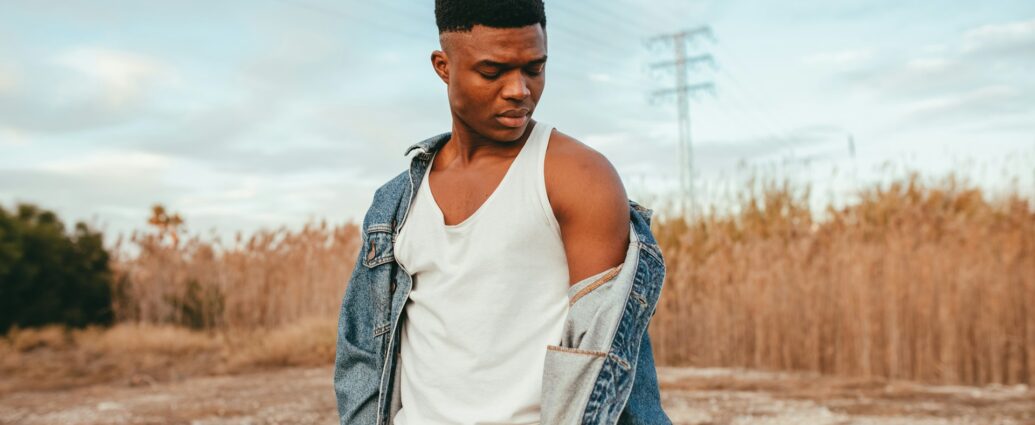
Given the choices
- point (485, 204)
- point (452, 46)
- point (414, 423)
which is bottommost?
point (414, 423)

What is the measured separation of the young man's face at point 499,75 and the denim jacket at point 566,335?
292 mm

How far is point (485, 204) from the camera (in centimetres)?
165

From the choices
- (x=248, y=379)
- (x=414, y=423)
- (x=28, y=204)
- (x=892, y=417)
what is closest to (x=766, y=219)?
(x=892, y=417)

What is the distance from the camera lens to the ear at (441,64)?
1741 mm

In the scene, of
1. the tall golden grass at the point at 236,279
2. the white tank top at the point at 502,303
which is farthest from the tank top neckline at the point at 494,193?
the tall golden grass at the point at 236,279

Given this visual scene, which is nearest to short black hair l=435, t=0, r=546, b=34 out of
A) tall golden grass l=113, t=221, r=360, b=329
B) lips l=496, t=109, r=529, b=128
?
lips l=496, t=109, r=529, b=128

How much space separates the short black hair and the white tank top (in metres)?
0.23

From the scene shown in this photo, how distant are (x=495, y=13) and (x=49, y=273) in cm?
1006

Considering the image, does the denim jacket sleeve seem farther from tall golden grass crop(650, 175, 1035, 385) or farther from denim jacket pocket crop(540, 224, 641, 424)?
tall golden grass crop(650, 175, 1035, 385)

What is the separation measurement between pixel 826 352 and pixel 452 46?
19.8ft

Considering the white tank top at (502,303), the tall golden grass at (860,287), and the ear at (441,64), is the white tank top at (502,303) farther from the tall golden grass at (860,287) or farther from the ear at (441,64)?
the tall golden grass at (860,287)

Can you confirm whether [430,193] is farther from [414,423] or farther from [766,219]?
[766,219]


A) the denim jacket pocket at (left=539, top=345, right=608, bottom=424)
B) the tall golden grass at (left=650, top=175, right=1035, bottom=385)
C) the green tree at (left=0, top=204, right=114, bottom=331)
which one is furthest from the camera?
the green tree at (left=0, top=204, right=114, bottom=331)

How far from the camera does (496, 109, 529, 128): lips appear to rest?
5.32 feet
